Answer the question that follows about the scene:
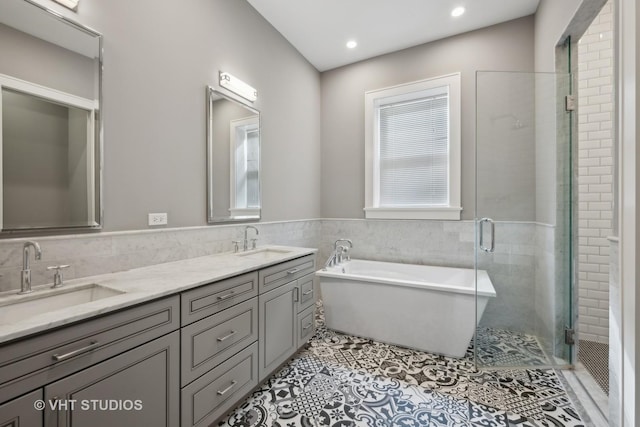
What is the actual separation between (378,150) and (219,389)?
3027mm

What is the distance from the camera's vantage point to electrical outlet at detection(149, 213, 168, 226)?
1799mm

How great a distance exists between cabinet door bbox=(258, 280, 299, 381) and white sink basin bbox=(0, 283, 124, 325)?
0.89 metres

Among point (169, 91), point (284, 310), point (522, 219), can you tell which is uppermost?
point (169, 91)

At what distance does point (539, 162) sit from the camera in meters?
2.26

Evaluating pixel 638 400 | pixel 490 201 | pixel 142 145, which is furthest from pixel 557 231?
pixel 142 145

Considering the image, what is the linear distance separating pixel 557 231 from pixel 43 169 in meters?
3.33

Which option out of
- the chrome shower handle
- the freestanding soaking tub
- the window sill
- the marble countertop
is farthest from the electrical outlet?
the chrome shower handle

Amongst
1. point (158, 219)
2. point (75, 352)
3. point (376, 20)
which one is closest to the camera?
point (75, 352)

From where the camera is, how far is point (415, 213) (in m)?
3.25

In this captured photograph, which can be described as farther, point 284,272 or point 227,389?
point 284,272

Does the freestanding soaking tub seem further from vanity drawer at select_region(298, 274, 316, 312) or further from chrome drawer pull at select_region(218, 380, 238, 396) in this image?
chrome drawer pull at select_region(218, 380, 238, 396)

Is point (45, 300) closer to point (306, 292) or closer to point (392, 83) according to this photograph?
point (306, 292)

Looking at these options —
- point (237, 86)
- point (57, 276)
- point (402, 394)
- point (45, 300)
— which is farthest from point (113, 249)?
point (402, 394)

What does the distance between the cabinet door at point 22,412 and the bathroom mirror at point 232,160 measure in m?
1.45
